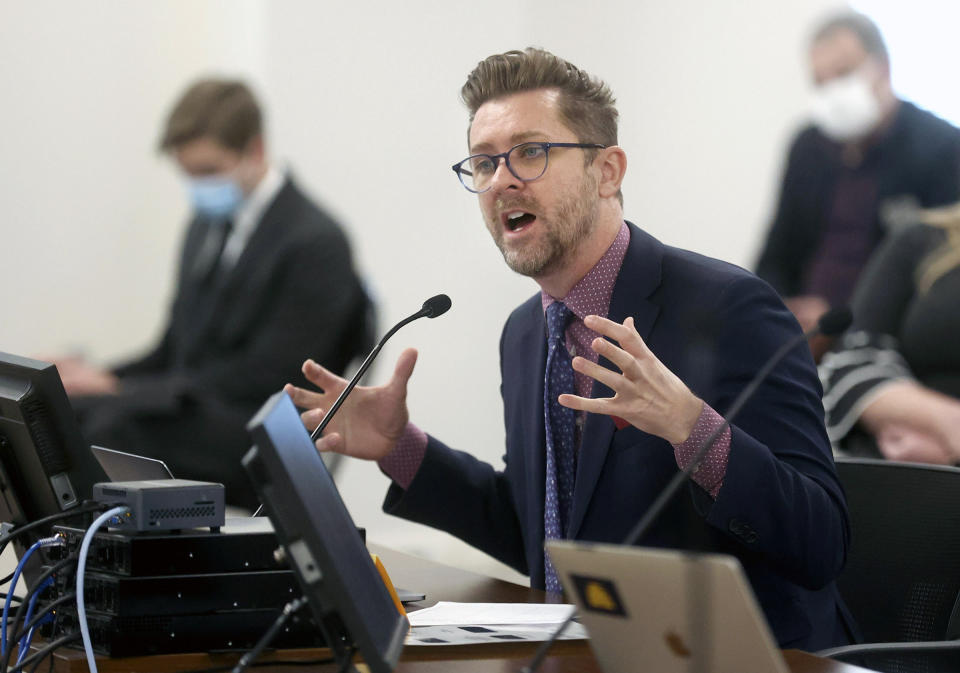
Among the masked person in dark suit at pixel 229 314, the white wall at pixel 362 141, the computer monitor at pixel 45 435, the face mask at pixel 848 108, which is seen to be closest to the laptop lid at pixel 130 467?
the computer monitor at pixel 45 435

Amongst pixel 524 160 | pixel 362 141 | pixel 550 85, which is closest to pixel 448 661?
pixel 524 160

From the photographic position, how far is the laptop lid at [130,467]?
4.68 feet

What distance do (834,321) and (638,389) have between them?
33 cm

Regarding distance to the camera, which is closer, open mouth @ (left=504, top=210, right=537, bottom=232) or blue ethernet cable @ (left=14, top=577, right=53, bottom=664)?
blue ethernet cable @ (left=14, top=577, right=53, bottom=664)

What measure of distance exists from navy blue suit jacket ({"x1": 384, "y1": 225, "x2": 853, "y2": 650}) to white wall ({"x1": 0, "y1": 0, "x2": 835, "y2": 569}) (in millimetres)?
2525

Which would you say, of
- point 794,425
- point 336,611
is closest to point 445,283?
point 794,425

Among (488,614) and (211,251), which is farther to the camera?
(211,251)

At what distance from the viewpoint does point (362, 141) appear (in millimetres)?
4633

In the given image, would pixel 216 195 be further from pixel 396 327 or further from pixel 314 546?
pixel 314 546

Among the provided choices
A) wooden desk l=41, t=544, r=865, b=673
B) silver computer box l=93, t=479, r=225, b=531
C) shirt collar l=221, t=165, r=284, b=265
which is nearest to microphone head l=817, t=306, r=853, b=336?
wooden desk l=41, t=544, r=865, b=673

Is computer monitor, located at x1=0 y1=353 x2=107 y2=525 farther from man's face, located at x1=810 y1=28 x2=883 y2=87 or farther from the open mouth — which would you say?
man's face, located at x1=810 y1=28 x2=883 y2=87

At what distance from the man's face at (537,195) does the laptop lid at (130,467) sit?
60cm

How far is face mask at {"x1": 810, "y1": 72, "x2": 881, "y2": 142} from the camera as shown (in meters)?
3.52

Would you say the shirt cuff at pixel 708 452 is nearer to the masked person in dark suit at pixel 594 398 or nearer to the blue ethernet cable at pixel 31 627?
the masked person in dark suit at pixel 594 398
